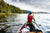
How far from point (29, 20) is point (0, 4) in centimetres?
3081

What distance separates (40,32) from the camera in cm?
612

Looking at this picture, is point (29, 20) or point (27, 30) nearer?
point (27, 30)

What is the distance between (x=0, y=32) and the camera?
7.87 m

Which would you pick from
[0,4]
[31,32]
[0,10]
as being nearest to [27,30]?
[31,32]

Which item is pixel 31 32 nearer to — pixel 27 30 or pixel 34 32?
pixel 34 32

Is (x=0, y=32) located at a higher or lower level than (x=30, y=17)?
lower

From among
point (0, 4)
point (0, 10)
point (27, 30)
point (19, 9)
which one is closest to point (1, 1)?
point (0, 4)

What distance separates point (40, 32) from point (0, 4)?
3155cm

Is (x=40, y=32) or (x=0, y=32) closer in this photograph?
(x=40, y=32)

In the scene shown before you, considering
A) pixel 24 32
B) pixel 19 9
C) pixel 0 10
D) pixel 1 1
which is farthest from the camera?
pixel 19 9

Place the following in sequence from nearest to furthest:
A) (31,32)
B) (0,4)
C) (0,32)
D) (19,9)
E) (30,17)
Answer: (31,32) < (30,17) < (0,32) < (0,4) < (19,9)

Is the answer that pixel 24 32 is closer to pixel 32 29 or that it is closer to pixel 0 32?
pixel 32 29

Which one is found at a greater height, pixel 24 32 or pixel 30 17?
pixel 30 17

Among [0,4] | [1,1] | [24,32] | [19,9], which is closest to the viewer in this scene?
[24,32]
